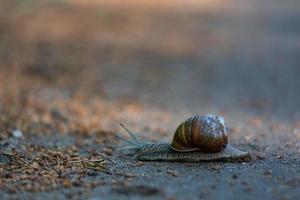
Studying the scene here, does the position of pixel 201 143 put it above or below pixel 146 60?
below

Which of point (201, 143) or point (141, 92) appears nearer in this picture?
point (201, 143)

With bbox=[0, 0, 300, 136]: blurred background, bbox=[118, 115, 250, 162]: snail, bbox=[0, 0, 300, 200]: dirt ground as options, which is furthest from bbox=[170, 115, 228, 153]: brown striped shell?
bbox=[0, 0, 300, 136]: blurred background

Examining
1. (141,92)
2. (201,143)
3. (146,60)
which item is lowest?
(201,143)

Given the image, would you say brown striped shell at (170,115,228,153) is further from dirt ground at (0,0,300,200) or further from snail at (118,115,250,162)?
dirt ground at (0,0,300,200)

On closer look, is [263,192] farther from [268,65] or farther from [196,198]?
[268,65]

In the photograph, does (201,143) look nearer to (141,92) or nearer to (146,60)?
(141,92)

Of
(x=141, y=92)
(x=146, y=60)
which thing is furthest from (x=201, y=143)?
(x=146, y=60)
